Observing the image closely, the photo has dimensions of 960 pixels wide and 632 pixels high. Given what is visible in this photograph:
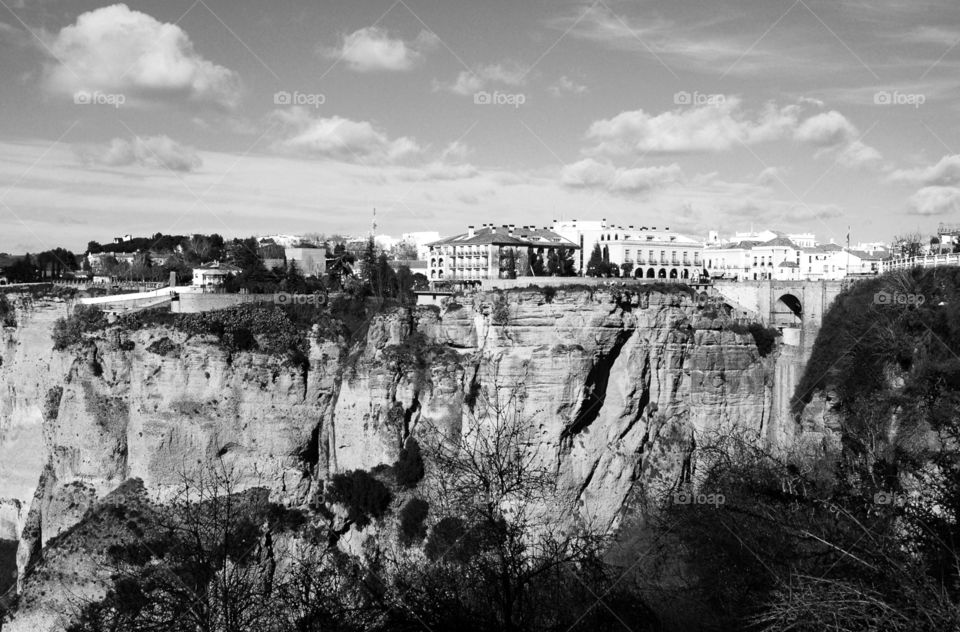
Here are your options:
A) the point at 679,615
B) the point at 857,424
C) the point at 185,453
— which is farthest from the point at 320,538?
the point at 857,424

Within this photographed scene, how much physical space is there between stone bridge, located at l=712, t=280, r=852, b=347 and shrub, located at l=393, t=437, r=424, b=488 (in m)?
14.6

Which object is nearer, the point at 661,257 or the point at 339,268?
the point at 661,257

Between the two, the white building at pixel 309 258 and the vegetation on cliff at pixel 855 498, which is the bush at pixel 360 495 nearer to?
the vegetation on cliff at pixel 855 498

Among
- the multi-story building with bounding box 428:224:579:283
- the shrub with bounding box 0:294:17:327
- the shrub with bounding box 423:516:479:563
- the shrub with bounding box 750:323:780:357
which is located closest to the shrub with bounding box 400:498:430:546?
the shrub with bounding box 423:516:479:563

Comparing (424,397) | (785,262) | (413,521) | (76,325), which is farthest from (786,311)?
(76,325)

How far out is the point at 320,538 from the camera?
29078 mm

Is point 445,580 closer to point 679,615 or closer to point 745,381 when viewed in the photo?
point 679,615

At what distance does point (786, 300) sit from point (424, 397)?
16.1m

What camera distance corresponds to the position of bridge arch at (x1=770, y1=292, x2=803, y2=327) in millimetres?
33638

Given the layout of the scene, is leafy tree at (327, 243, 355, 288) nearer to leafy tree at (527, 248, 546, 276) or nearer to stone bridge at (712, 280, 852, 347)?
leafy tree at (527, 248, 546, 276)

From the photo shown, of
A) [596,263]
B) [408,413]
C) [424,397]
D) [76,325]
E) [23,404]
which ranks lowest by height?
[23,404]

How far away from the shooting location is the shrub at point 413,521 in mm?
27594

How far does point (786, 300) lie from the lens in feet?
111

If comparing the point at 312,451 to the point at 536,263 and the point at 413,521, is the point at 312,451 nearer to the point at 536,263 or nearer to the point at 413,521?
the point at 413,521
